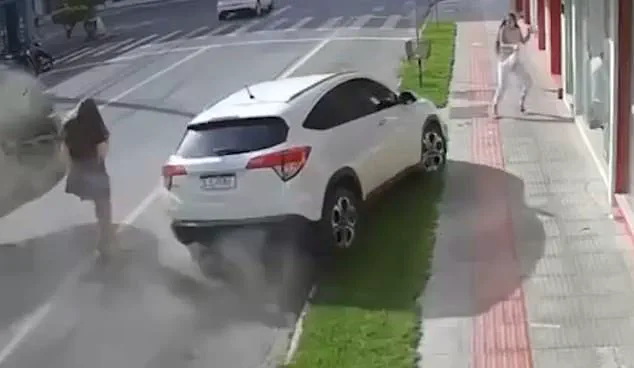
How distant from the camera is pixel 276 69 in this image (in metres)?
28.0

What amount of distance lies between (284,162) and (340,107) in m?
1.49

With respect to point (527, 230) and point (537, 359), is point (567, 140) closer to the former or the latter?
point (527, 230)

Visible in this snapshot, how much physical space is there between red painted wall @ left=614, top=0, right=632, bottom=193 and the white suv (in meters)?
2.48

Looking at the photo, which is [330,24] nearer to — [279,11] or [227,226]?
[279,11]

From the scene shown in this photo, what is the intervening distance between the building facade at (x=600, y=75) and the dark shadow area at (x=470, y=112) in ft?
4.22

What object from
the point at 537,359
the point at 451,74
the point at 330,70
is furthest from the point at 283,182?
the point at 330,70

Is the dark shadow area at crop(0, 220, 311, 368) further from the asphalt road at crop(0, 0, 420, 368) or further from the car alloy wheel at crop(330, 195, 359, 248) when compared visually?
the car alloy wheel at crop(330, 195, 359, 248)

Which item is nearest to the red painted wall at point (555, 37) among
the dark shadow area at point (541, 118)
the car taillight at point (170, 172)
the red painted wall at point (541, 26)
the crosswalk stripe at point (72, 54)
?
the dark shadow area at point (541, 118)

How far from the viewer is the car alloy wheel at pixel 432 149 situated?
45.3 feet

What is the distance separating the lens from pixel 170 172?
11.1 meters

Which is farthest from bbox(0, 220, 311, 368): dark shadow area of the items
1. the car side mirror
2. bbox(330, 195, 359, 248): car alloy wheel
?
the car side mirror

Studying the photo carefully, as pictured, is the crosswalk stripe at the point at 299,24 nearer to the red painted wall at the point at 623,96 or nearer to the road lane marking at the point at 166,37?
the road lane marking at the point at 166,37

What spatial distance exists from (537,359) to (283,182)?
133 inches

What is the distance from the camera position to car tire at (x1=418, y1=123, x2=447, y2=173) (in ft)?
45.2
